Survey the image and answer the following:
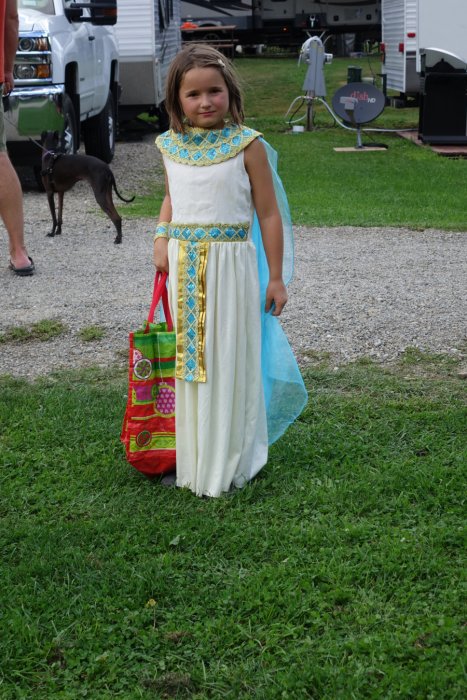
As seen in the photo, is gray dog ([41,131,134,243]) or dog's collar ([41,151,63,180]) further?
dog's collar ([41,151,63,180])

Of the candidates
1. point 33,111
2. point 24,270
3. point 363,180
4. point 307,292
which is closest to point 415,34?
point 363,180

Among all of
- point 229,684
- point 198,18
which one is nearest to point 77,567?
point 229,684

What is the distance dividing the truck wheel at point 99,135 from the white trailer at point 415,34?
4463 millimetres

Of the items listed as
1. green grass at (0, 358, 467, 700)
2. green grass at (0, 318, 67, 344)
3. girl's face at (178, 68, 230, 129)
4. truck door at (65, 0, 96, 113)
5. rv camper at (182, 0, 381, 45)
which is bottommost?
green grass at (0, 358, 467, 700)

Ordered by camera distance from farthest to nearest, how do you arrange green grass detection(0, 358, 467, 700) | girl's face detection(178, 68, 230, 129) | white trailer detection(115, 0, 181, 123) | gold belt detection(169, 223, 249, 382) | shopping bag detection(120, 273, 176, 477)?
white trailer detection(115, 0, 181, 123), shopping bag detection(120, 273, 176, 477), gold belt detection(169, 223, 249, 382), girl's face detection(178, 68, 230, 129), green grass detection(0, 358, 467, 700)

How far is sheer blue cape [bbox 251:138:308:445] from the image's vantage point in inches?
132

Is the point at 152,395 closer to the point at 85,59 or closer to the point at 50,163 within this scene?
the point at 50,163

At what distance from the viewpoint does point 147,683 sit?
→ 7.93 feet

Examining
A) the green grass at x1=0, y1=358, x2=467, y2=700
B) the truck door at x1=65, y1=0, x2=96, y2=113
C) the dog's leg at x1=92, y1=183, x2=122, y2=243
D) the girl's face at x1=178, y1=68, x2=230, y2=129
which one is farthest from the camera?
the truck door at x1=65, y1=0, x2=96, y2=113

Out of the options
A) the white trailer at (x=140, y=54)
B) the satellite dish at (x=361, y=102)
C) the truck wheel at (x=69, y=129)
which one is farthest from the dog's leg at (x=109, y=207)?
the satellite dish at (x=361, y=102)

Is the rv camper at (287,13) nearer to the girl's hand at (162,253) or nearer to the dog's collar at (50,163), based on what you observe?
the dog's collar at (50,163)

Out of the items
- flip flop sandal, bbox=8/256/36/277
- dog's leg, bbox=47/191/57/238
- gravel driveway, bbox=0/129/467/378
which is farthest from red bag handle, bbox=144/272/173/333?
dog's leg, bbox=47/191/57/238

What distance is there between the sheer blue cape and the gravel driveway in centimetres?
137

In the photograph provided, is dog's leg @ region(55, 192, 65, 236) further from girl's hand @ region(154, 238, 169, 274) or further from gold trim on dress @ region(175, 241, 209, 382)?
gold trim on dress @ region(175, 241, 209, 382)
